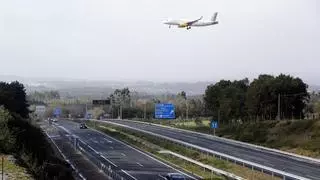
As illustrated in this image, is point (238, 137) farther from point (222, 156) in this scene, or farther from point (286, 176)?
point (286, 176)

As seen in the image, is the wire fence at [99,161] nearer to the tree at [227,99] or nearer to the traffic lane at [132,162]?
the traffic lane at [132,162]

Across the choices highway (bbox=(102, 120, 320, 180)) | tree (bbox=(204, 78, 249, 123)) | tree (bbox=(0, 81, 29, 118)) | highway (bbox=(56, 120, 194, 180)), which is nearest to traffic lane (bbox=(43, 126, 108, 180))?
highway (bbox=(56, 120, 194, 180))

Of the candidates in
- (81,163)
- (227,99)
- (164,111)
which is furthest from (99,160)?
(227,99)

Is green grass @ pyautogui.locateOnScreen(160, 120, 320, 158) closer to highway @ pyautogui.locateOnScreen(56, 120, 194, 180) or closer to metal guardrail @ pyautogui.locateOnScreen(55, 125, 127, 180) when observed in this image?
highway @ pyautogui.locateOnScreen(56, 120, 194, 180)

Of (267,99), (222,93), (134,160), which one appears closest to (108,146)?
(134,160)

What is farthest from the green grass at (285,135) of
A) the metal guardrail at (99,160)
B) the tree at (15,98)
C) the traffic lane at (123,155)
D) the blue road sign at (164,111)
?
the tree at (15,98)
